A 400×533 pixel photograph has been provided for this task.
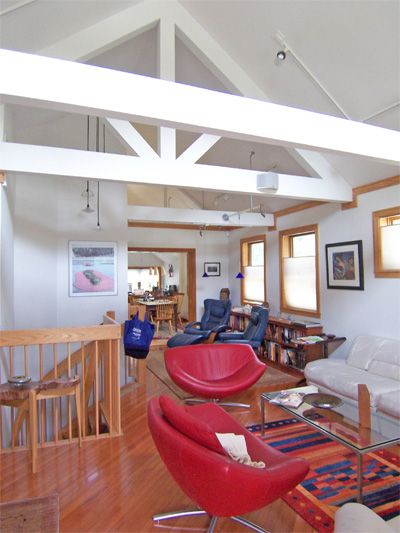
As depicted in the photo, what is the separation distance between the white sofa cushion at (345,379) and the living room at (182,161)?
0.71m

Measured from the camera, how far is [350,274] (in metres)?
4.80

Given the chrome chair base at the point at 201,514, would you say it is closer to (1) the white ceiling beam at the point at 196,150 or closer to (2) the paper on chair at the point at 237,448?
(2) the paper on chair at the point at 237,448

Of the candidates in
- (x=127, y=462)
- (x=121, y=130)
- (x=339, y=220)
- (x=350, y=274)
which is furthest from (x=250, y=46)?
(x=127, y=462)

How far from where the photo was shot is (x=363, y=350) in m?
4.24

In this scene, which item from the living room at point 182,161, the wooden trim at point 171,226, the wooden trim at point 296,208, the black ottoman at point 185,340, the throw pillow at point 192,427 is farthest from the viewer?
the wooden trim at point 171,226

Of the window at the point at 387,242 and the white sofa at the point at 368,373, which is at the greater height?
the window at the point at 387,242

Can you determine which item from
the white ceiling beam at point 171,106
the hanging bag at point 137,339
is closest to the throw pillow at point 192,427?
the white ceiling beam at point 171,106

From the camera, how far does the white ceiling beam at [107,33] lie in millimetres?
3584

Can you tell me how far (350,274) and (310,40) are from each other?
9.52ft

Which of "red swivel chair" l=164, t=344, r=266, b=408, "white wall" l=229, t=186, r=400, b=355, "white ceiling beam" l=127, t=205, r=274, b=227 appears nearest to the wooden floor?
"red swivel chair" l=164, t=344, r=266, b=408

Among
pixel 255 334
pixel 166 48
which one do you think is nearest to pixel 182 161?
pixel 166 48

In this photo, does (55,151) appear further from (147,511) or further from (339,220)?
(339,220)

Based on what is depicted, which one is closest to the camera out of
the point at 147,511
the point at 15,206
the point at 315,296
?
the point at 147,511

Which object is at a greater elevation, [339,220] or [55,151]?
[55,151]
